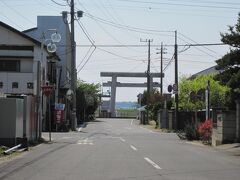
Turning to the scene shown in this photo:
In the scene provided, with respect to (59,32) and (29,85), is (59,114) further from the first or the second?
(59,32)

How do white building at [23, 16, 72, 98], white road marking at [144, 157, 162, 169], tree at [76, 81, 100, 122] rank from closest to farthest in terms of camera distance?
1. white road marking at [144, 157, 162, 169]
2. white building at [23, 16, 72, 98]
3. tree at [76, 81, 100, 122]

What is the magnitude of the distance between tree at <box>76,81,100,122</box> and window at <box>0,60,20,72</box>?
30726 millimetres

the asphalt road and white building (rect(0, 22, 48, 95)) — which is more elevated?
white building (rect(0, 22, 48, 95))

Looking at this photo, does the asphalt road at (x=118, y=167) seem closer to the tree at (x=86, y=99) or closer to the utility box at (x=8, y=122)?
the utility box at (x=8, y=122)

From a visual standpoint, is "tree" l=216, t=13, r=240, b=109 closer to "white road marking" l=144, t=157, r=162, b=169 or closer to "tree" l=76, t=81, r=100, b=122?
"white road marking" l=144, t=157, r=162, b=169

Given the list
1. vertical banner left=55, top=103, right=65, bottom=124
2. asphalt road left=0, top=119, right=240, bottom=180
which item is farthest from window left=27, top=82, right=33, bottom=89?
asphalt road left=0, top=119, right=240, bottom=180

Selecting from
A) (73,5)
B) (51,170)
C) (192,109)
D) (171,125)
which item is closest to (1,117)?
(51,170)

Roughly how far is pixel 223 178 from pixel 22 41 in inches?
1571

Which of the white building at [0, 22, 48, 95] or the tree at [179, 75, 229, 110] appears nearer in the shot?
the white building at [0, 22, 48, 95]

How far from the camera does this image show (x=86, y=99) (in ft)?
290

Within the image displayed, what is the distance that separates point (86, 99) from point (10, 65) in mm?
37612

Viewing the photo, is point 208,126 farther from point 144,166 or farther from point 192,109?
point 192,109

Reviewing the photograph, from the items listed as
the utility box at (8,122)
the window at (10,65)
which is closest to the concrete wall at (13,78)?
the window at (10,65)

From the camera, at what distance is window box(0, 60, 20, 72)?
5106 cm
